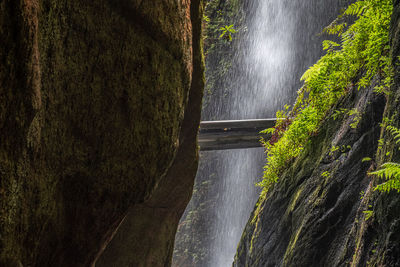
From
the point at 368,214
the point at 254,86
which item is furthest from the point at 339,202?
the point at 254,86

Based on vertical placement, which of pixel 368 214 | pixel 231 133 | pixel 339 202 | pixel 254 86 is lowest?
pixel 339 202

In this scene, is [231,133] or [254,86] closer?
[231,133]

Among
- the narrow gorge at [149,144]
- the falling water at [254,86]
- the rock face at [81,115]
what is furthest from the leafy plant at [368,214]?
the falling water at [254,86]

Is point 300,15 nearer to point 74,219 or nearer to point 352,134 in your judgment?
point 352,134

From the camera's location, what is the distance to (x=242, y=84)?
69.3 ft

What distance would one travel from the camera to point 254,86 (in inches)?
837

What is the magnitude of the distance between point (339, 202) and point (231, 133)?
228 inches

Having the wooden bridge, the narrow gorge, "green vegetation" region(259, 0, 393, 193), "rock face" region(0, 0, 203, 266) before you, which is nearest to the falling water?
the wooden bridge

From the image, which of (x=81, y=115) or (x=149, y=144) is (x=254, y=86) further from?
(x=81, y=115)

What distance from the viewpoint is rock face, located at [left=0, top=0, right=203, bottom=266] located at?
2.54m

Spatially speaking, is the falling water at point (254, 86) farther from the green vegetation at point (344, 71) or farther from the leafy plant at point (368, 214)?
the leafy plant at point (368, 214)

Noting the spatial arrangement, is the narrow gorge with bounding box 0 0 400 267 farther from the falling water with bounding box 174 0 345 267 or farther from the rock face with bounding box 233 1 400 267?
the falling water with bounding box 174 0 345 267

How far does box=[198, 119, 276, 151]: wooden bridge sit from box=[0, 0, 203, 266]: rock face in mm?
5962

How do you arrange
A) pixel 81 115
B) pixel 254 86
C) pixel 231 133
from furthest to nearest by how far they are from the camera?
pixel 254 86 < pixel 231 133 < pixel 81 115
